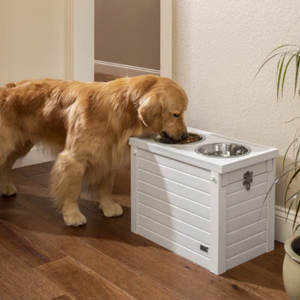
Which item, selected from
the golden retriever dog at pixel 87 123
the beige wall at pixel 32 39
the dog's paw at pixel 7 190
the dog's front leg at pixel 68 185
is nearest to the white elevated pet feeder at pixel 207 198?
the golden retriever dog at pixel 87 123

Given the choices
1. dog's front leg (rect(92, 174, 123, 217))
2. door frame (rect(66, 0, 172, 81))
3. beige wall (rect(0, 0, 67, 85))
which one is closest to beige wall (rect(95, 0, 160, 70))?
door frame (rect(66, 0, 172, 81))

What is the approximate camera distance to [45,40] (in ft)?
11.7

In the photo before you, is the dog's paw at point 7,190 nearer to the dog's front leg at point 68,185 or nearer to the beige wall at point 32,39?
the dog's front leg at point 68,185

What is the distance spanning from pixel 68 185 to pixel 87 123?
33 cm

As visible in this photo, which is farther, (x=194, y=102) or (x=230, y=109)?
(x=194, y=102)

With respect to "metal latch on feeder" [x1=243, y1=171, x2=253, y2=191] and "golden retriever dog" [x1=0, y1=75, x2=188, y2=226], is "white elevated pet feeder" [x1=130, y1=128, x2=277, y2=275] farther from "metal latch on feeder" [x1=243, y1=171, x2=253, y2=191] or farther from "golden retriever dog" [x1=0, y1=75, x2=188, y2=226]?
"golden retriever dog" [x1=0, y1=75, x2=188, y2=226]

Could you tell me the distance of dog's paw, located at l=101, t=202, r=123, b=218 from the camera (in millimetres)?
2875

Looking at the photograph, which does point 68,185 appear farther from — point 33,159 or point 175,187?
point 33,159

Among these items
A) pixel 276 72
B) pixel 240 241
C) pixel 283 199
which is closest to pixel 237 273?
pixel 240 241

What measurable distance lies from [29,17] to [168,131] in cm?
142

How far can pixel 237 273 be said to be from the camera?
7.49ft

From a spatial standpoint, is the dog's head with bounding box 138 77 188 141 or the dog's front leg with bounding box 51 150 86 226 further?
the dog's front leg with bounding box 51 150 86 226

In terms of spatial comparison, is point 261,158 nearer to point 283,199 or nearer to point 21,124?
point 283,199

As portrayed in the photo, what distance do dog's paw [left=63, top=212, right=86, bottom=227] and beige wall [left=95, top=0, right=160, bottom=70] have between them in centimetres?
322
